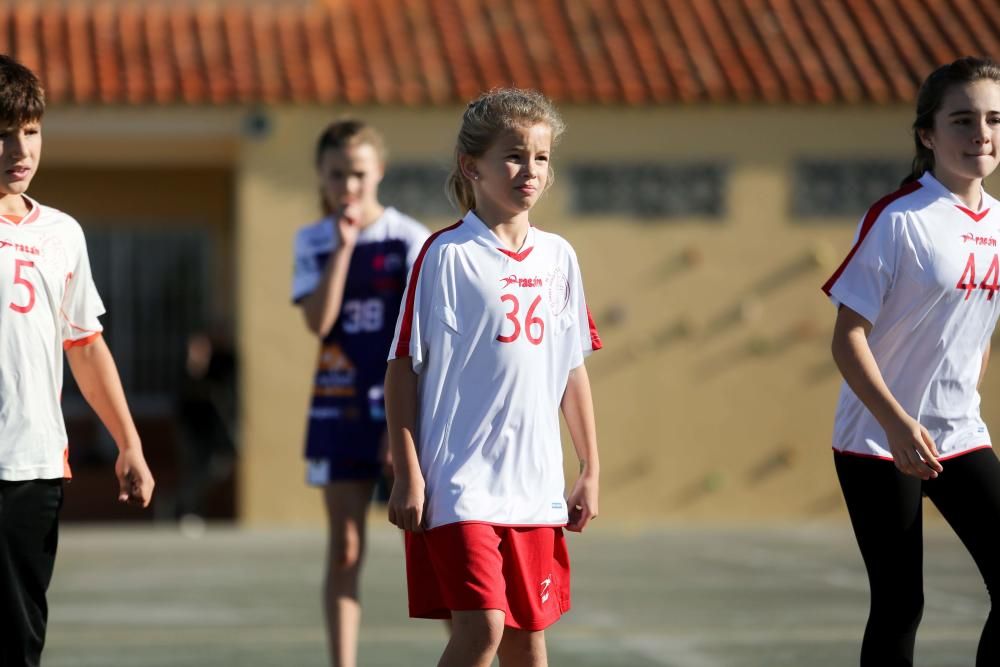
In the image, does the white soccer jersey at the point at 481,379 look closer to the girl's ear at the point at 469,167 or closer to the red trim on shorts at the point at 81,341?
the girl's ear at the point at 469,167

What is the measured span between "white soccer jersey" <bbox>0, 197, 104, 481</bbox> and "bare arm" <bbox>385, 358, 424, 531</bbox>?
88cm

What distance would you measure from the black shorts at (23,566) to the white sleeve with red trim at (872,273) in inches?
88.5

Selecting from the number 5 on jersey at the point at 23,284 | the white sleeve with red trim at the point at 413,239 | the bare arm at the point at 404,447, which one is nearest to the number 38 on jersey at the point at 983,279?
the bare arm at the point at 404,447

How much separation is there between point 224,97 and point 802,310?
5594 mm

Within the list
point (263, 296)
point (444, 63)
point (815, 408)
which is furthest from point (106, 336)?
point (815, 408)

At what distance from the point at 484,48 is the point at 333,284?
32.8 ft

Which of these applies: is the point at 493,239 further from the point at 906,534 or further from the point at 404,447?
the point at 906,534

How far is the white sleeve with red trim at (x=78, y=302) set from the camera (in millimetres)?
4551

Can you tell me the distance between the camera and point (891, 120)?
15.5 meters

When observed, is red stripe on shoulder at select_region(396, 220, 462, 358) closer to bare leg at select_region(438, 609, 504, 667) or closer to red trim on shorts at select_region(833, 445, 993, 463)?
bare leg at select_region(438, 609, 504, 667)

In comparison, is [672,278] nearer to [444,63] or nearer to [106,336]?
[444,63]

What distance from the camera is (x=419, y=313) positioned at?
4.39 metres

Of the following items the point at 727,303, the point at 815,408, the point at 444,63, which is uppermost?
the point at 444,63

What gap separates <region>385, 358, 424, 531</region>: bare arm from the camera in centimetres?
429
